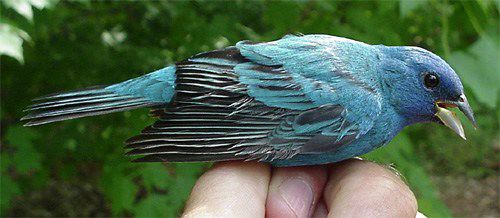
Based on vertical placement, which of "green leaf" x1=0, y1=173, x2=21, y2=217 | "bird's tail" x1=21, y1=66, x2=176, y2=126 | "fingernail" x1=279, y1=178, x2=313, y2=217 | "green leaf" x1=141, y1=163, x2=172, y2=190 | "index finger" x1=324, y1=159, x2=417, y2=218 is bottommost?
"index finger" x1=324, y1=159, x2=417, y2=218

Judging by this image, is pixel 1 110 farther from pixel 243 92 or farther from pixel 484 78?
pixel 484 78

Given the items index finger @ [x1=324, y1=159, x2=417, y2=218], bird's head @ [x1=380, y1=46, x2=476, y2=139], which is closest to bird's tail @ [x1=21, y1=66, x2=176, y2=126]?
index finger @ [x1=324, y1=159, x2=417, y2=218]

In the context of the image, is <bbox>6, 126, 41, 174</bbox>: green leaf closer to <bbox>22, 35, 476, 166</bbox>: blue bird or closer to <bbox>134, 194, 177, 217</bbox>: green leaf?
<bbox>134, 194, 177, 217</bbox>: green leaf

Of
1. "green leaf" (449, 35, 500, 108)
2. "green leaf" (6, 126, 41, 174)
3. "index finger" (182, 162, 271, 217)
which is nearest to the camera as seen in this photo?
"index finger" (182, 162, 271, 217)

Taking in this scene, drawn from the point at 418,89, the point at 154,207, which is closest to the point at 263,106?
the point at 418,89

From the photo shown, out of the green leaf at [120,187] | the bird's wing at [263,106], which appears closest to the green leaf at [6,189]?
the green leaf at [120,187]

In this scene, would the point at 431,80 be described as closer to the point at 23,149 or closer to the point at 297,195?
the point at 297,195

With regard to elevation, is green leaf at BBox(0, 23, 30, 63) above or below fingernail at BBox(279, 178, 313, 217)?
above
